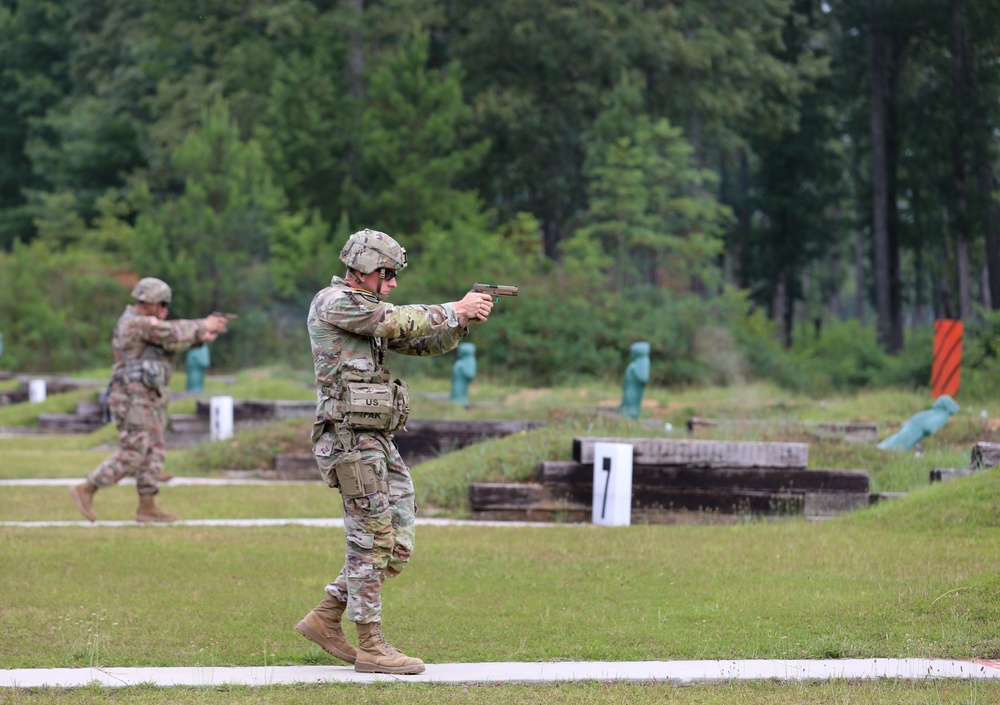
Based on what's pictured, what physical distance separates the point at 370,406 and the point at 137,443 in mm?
6292

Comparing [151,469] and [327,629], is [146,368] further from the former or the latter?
[327,629]

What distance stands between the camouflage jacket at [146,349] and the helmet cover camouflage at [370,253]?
5.84 m

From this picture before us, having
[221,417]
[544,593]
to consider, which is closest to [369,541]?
[544,593]

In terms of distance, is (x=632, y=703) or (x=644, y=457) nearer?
(x=632, y=703)

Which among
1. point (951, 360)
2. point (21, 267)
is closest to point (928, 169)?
point (951, 360)

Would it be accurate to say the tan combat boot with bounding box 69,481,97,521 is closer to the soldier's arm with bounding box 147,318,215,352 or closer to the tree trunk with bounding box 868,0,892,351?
the soldier's arm with bounding box 147,318,215,352

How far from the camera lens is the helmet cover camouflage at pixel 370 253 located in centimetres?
679

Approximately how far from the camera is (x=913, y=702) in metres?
5.87

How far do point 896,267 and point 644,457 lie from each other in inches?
1241

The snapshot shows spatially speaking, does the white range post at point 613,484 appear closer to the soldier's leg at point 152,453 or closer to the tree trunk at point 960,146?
the soldier's leg at point 152,453

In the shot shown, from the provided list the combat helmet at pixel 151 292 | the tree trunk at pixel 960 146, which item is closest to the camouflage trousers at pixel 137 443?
the combat helmet at pixel 151 292

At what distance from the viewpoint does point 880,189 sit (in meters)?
38.7

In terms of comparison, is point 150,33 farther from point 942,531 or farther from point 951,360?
point 942,531

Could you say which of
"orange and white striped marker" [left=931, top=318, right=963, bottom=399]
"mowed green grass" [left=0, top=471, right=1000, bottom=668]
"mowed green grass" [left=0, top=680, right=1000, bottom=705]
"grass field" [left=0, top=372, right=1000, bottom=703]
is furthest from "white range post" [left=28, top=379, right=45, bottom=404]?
"mowed green grass" [left=0, top=680, right=1000, bottom=705]
